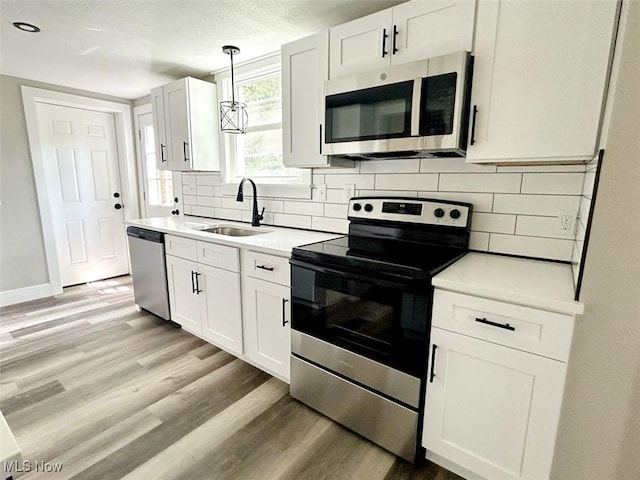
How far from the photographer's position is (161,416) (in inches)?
71.0

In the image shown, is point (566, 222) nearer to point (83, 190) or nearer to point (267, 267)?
point (267, 267)

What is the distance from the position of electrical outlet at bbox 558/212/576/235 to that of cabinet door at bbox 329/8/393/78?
3.71ft

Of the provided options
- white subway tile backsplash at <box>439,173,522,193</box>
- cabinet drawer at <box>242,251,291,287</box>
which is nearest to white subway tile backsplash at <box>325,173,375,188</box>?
white subway tile backsplash at <box>439,173,522,193</box>

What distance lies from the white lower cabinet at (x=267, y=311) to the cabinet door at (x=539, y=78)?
1.21 metres

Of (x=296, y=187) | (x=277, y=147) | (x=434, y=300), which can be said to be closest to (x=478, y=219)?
(x=434, y=300)

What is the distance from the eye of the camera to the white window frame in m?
2.52

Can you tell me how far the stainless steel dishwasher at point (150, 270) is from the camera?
2.75m

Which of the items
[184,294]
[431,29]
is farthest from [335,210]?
[184,294]

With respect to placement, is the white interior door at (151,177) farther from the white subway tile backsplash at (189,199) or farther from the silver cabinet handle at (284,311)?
the silver cabinet handle at (284,311)

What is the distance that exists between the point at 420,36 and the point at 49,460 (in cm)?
267

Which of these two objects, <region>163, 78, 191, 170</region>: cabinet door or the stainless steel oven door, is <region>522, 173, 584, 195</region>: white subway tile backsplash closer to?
the stainless steel oven door

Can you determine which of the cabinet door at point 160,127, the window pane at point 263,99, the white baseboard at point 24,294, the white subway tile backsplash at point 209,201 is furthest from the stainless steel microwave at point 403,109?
the white baseboard at point 24,294

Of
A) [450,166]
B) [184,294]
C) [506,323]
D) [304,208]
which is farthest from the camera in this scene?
[184,294]

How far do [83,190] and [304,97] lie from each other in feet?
11.3
